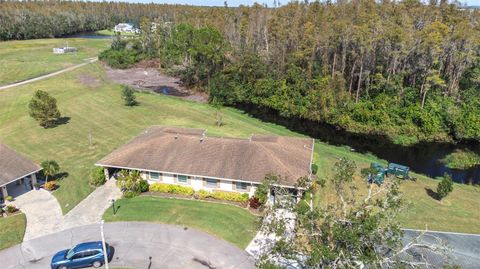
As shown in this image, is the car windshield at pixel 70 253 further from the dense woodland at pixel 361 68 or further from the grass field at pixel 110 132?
the dense woodland at pixel 361 68

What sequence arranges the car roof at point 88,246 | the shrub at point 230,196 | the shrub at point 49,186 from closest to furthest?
the car roof at point 88,246
the shrub at point 230,196
the shrub at point 49,186

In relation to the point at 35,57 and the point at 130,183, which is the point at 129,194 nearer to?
the point at 130,183

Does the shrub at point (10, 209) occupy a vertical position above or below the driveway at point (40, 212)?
above

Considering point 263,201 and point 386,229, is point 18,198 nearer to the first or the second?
point 263,201

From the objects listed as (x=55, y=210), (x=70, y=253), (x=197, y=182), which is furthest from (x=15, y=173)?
(x=197, y=182)

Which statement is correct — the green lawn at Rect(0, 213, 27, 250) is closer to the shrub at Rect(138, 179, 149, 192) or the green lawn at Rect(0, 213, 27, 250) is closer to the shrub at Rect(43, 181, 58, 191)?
the shrub at Rect(43, 181, 58, 191)

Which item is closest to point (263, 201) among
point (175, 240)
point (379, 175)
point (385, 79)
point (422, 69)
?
point (175, 240)

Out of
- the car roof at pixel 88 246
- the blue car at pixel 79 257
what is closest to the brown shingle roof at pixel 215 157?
the car roof at pixel 88 246

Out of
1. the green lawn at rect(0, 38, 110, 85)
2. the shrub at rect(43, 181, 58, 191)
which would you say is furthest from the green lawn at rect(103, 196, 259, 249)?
the green lawn at rect(0, 38, 110, 85)
